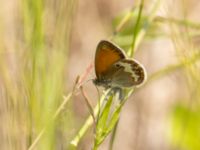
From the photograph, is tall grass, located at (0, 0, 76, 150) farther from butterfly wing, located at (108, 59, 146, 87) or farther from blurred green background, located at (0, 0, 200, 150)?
butterfly wing, located at (108, 59, 146, 87)

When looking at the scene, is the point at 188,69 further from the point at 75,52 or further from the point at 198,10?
the point at 75,52

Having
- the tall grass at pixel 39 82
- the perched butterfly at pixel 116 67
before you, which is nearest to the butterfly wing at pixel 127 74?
the perched butterfly at pixel 116 67

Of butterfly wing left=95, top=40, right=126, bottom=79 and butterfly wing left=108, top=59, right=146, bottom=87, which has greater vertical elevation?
butterfly wing left=95, top=40, right=126, bottom=79

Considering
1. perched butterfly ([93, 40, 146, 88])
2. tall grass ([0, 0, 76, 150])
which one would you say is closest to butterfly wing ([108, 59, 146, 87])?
perched butterfly ([93, 40, 146, 88])

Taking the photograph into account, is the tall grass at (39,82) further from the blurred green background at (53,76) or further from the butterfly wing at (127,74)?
the butterfly wing at (127,74)

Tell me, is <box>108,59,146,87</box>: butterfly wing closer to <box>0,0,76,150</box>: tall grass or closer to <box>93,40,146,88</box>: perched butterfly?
<box>93,40,146,88</box>: perched butterfly

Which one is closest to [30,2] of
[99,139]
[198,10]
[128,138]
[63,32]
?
[63,32]

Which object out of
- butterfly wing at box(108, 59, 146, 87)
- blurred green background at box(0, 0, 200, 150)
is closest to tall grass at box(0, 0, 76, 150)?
blurred green background at box(0, 0, 200, 150)

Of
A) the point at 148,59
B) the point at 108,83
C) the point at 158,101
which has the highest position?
the point at 108,83

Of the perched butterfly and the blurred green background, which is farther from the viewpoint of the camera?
the perched butterfly
